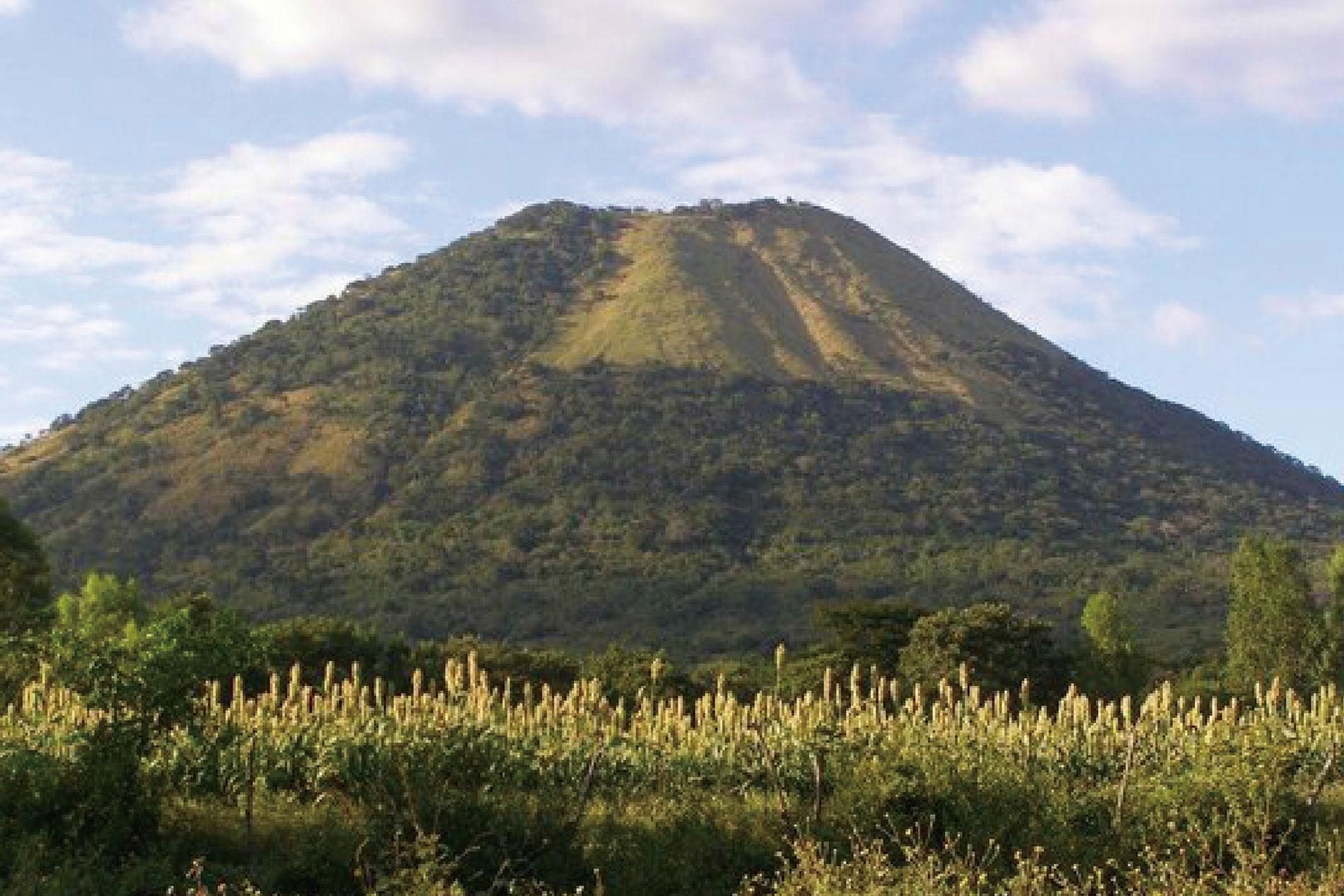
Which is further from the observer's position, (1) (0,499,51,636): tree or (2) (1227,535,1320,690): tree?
(2) (1227,535,1320,690): tree

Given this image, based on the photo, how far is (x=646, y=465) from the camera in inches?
4956

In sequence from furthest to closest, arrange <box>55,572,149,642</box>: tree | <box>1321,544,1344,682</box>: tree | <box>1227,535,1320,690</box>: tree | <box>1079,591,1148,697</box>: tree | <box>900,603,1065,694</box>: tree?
<box>1321,544,1344,682</box>: tree < <box>1227,535,1320,690</box>: tree < <box>1079,591,1148,697</box>: tree < <box>55,572,149,642</box>: tree < <box>900,603,1065,694</box>: tree

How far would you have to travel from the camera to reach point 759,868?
572 inches

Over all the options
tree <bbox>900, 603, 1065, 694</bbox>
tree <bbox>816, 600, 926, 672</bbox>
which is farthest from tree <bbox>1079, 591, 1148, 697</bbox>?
tree <bbox>816, 600, 926, 672</bbox>

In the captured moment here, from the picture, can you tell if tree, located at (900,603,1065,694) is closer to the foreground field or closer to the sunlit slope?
the foreground field

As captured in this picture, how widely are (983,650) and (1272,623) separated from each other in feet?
58.1

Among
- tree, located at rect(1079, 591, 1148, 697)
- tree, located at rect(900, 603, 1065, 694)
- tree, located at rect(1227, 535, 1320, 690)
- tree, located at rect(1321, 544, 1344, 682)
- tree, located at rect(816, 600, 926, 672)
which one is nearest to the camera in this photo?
tree, located at rect(900, 603, 1065, 694)

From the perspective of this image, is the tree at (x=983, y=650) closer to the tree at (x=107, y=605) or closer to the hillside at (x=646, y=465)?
the tree at (x=107, y=605)

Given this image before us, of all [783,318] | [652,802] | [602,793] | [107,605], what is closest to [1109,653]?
[107,605]

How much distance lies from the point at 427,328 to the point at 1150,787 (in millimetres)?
147273

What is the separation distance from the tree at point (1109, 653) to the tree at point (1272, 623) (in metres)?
3.66

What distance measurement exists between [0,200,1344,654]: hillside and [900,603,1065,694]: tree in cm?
3830

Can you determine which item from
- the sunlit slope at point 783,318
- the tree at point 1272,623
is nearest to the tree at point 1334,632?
the tree at point 1272,623

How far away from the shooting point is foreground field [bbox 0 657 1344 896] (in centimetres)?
1257
